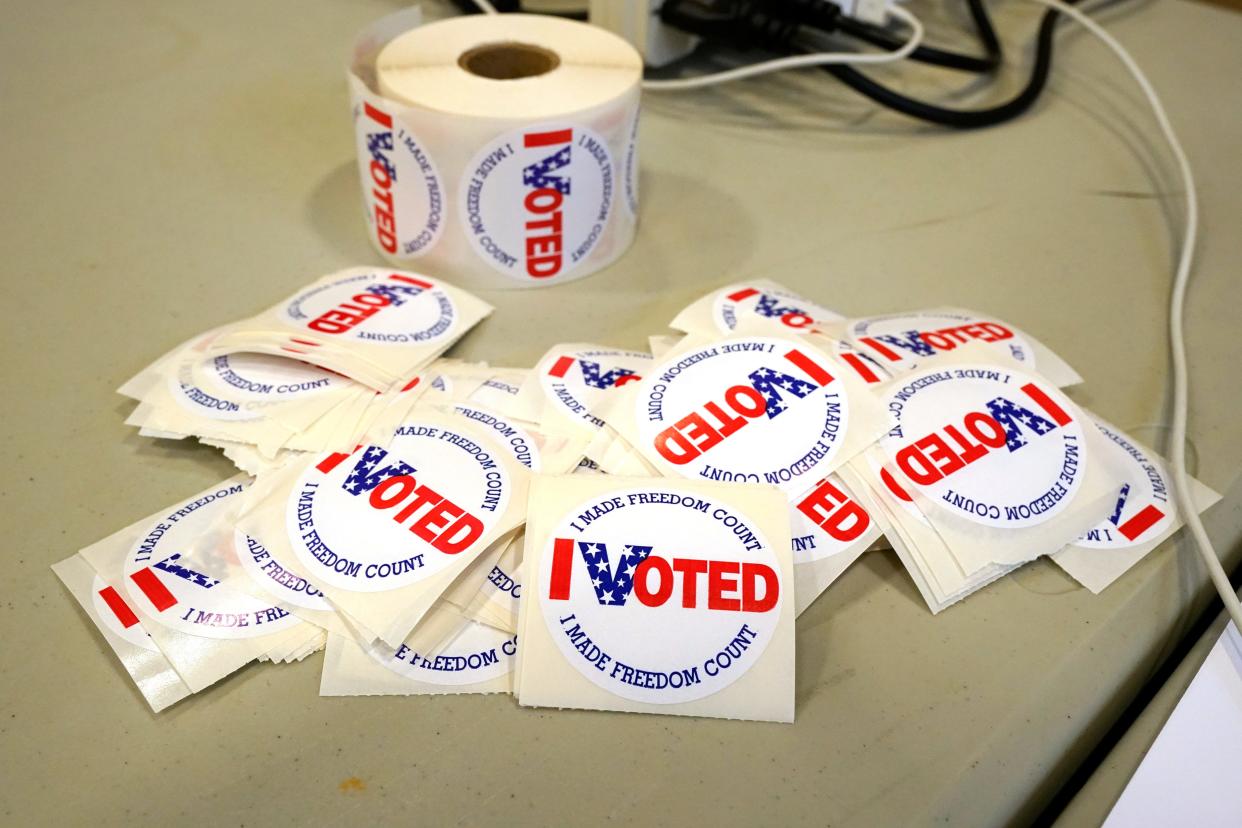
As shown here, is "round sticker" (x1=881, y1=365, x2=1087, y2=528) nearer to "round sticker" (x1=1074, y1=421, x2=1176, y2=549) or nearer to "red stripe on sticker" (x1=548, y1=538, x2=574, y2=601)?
"round sticker" (x1=1074, y1=421, x2=1176, y2=549)

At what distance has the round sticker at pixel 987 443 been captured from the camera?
0.42 meters

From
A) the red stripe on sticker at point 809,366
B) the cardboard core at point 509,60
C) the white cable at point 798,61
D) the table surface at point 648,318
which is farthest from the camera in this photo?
the white cable at point 798,61

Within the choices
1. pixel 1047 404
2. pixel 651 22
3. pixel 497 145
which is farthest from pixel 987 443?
pixel 651 22

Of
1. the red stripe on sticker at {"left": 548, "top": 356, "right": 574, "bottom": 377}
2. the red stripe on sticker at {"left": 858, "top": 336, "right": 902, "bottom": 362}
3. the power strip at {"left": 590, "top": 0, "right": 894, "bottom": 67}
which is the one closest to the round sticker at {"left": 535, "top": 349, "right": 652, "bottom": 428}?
the red stripe on sticker at {"left": 548, "top": 356, "right": 574, "bottom": 377}

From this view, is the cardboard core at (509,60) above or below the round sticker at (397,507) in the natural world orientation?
above

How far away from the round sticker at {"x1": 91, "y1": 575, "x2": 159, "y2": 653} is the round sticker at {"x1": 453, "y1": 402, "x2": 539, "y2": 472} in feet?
0.51

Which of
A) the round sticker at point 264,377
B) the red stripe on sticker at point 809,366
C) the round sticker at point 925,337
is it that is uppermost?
the red stripe on sticker at point 809,366

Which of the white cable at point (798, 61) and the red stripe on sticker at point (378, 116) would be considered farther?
the white cable at point (798, 61)

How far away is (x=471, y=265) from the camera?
→ 0.55 meters

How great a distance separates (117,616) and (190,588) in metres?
0.03

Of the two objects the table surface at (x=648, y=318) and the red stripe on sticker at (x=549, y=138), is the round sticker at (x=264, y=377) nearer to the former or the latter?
the table surface at (x=648, y=318)

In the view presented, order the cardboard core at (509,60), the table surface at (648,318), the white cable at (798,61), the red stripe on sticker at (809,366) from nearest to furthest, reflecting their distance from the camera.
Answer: the table surface at (648,318), the red stripe on sticker at (809,366), the cardboard core at (509,60), the white cable at (798,61)

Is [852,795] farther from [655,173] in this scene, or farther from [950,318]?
[655,173]

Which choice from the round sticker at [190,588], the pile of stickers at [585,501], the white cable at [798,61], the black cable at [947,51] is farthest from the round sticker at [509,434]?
the black cable at [947,51]
